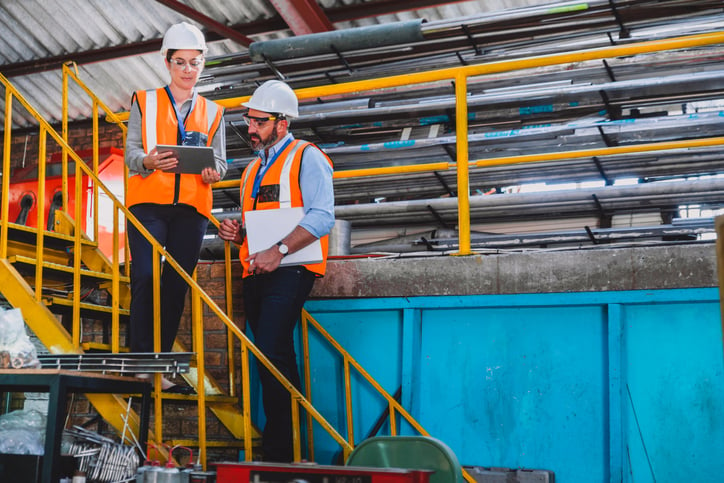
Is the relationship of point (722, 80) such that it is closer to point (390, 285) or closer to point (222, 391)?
point (390, 285)

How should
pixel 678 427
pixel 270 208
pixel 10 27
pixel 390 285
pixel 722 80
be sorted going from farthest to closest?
pixel 10 27 < pixel 722 80 < pixel 390 285 < pixel 270 208 < pixel 678 427

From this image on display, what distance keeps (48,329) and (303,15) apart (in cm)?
583

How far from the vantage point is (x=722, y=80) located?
17.1 ft

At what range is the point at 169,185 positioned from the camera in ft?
13.5

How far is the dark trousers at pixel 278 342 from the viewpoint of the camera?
3.82 m

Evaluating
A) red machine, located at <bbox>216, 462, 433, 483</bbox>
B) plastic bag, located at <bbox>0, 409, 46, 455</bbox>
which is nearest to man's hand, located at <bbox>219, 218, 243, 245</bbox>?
plastic bag, located at <bbox>0, 409, 46, 455</bbox>

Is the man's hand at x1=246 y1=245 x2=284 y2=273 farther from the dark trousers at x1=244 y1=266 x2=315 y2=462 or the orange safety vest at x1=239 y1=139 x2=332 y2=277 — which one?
the orange safety vest at x1=239 y1=139 x2=332 y2=277

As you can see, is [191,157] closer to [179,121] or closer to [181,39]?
[179,121]

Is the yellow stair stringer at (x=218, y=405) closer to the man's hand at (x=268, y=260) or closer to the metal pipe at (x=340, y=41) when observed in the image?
the man's hand at (x=268, y=260)

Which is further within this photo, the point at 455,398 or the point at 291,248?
the point at 455,398

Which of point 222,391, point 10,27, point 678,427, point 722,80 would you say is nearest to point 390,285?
point 222,391

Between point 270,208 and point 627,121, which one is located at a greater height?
point 627,121

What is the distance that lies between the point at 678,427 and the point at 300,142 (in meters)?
2.39

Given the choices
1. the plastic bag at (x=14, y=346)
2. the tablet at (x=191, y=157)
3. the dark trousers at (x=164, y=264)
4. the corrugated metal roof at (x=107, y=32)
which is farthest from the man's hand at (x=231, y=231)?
the corrugated metal roof at (x=107, y=32)
